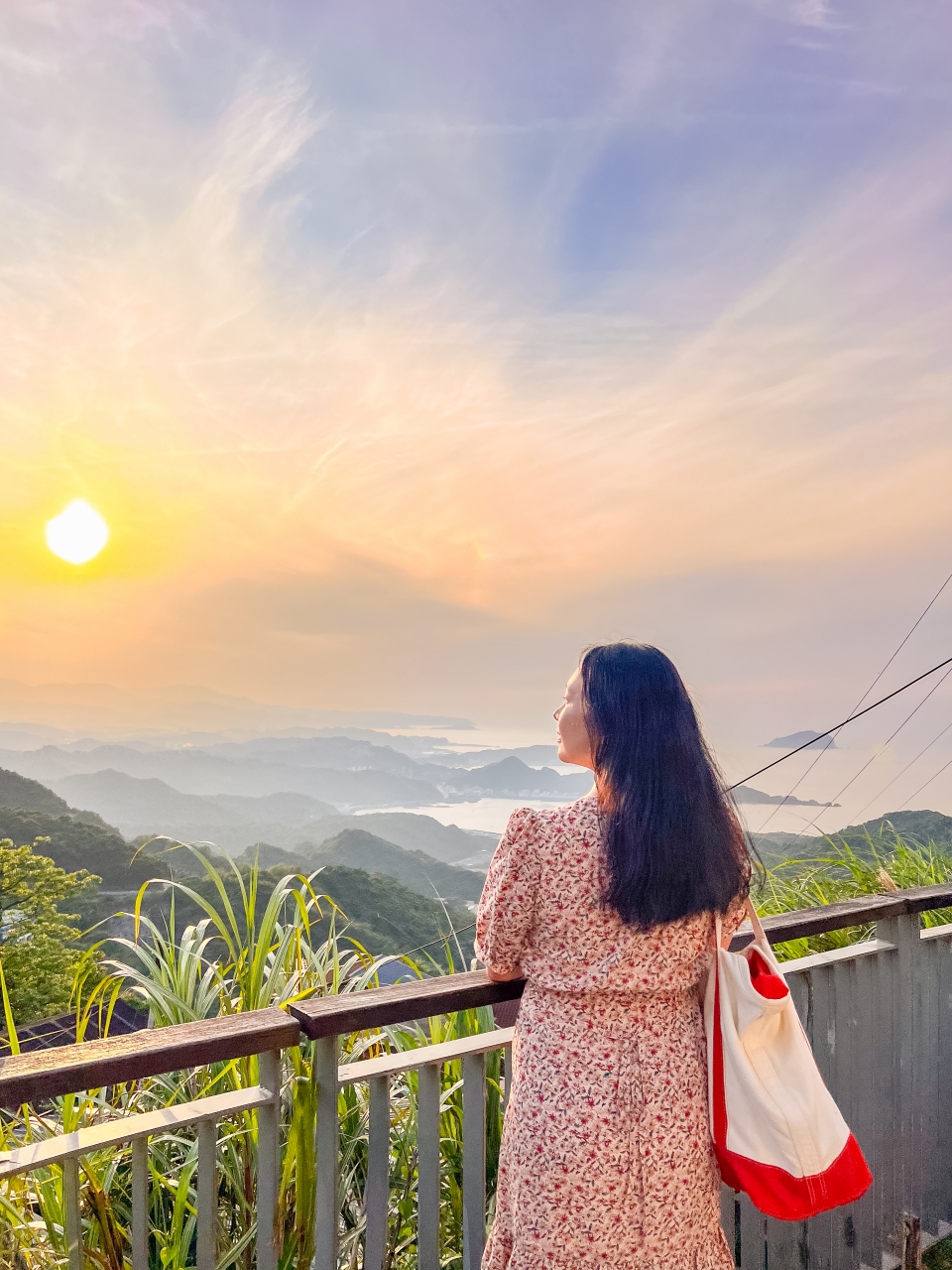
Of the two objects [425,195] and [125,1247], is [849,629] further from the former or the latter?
[125,1247]

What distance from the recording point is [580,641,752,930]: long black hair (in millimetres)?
1175

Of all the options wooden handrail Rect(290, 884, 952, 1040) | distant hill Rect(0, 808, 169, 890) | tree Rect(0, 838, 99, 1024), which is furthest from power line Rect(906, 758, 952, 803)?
distant hill Rect(0, 808, 169, 890)

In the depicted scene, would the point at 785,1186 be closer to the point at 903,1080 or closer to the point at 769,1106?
the point at 769,1106

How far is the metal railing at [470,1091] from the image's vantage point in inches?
43.7

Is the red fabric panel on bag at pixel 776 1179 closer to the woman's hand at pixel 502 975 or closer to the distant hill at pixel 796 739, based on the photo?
the woman's hand at pixel 502 975

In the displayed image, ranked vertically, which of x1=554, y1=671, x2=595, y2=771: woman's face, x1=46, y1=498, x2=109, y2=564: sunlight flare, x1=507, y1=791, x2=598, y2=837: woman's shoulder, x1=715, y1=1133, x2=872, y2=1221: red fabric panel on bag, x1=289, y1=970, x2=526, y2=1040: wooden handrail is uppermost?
x1=46, y1=498, x2=109, y2=564: sunlight flare

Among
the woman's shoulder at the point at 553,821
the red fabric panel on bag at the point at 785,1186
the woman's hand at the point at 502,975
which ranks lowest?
the red fabric panel on bag at the point at 785,1186

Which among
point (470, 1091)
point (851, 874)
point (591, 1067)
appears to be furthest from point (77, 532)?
point (591, 1067)

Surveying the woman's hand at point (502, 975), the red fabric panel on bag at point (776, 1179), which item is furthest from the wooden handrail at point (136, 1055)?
the red fabric panel on bag at point (776, 1179)

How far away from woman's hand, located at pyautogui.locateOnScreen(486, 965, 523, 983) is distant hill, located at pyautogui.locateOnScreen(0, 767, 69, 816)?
77.7 feet

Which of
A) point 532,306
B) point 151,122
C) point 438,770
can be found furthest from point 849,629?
point 438,770

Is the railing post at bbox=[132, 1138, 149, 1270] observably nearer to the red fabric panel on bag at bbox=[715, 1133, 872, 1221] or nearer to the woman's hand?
the woman's hand

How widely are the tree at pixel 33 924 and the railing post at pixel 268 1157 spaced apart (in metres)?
11.3

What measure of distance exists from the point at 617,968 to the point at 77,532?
1687 cm
